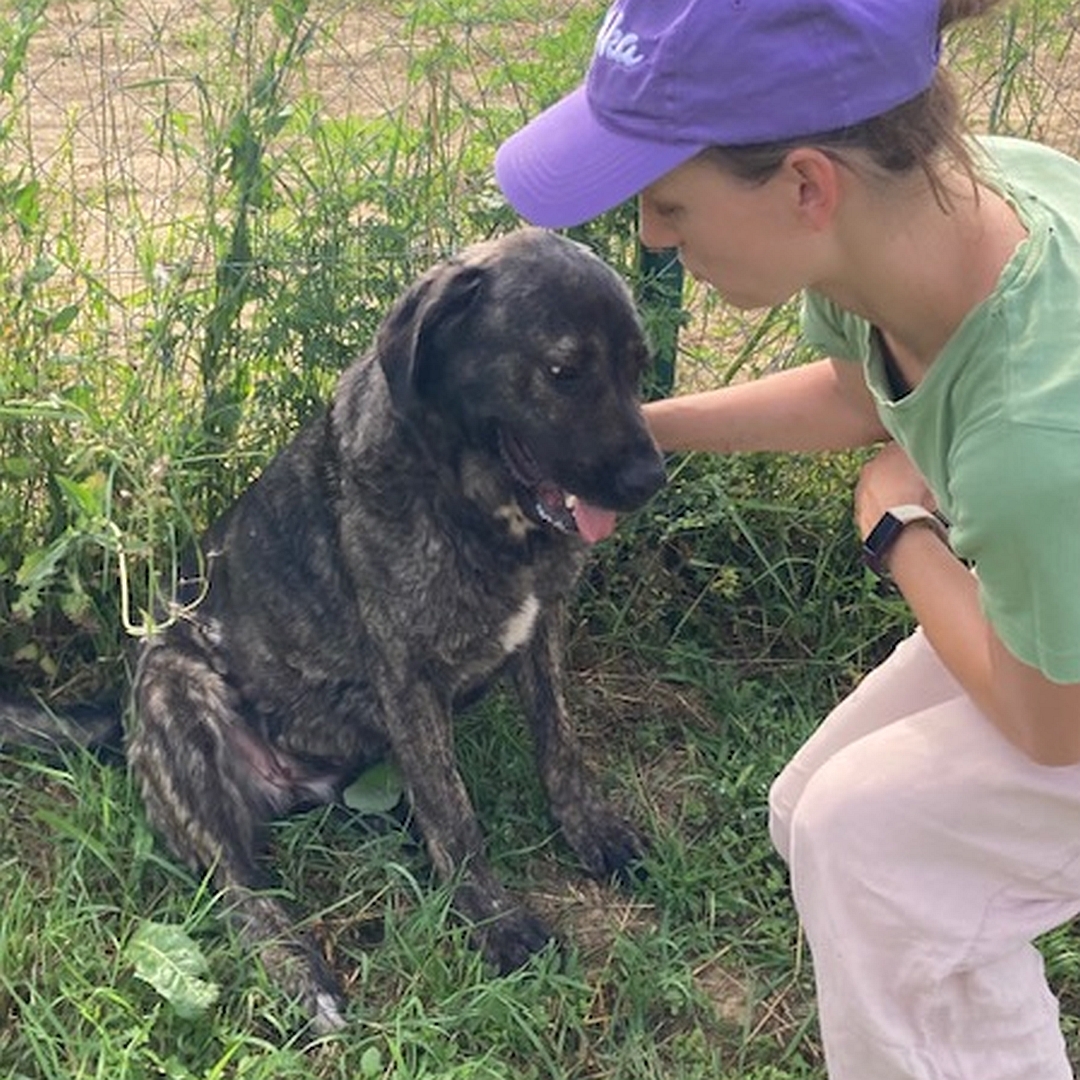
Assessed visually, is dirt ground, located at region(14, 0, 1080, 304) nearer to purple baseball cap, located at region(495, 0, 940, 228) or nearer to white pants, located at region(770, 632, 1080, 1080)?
purple baseball cap, located at region(495, 0, 940, 228)

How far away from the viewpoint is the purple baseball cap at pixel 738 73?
173 centimetres

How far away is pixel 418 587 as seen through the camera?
2881mm

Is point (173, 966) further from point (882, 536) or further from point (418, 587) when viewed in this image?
point (882, 536)

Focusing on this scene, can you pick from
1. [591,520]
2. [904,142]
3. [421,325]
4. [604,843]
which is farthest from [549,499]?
[904,142]

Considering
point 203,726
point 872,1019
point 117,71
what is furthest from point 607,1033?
point 117,71

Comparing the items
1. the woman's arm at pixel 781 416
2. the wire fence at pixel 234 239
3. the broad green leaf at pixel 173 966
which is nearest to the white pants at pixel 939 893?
the woman's arm at pixel 781 416

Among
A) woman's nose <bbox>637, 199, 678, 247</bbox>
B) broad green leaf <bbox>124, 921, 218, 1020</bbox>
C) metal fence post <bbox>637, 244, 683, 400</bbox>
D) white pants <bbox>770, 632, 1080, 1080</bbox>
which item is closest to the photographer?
woman's nose <bbox>637, 199, 678, 247</bbox>

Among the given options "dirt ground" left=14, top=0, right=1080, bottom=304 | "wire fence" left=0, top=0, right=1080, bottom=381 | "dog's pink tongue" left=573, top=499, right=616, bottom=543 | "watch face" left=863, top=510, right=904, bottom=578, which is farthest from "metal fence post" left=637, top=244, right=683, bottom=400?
"watch face" left=863, top=510, right=904, bottom=578

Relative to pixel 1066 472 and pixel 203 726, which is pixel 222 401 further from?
pixel 1066 472

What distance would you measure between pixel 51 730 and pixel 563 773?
1094 millimetres

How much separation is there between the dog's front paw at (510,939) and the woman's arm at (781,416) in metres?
0.98

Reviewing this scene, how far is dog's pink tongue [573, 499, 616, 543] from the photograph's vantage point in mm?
2736

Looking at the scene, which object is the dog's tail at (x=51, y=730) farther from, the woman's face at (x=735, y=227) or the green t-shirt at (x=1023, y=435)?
the green t-shirt at (x=1023, y=435)

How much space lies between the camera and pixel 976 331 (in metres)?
1.90
